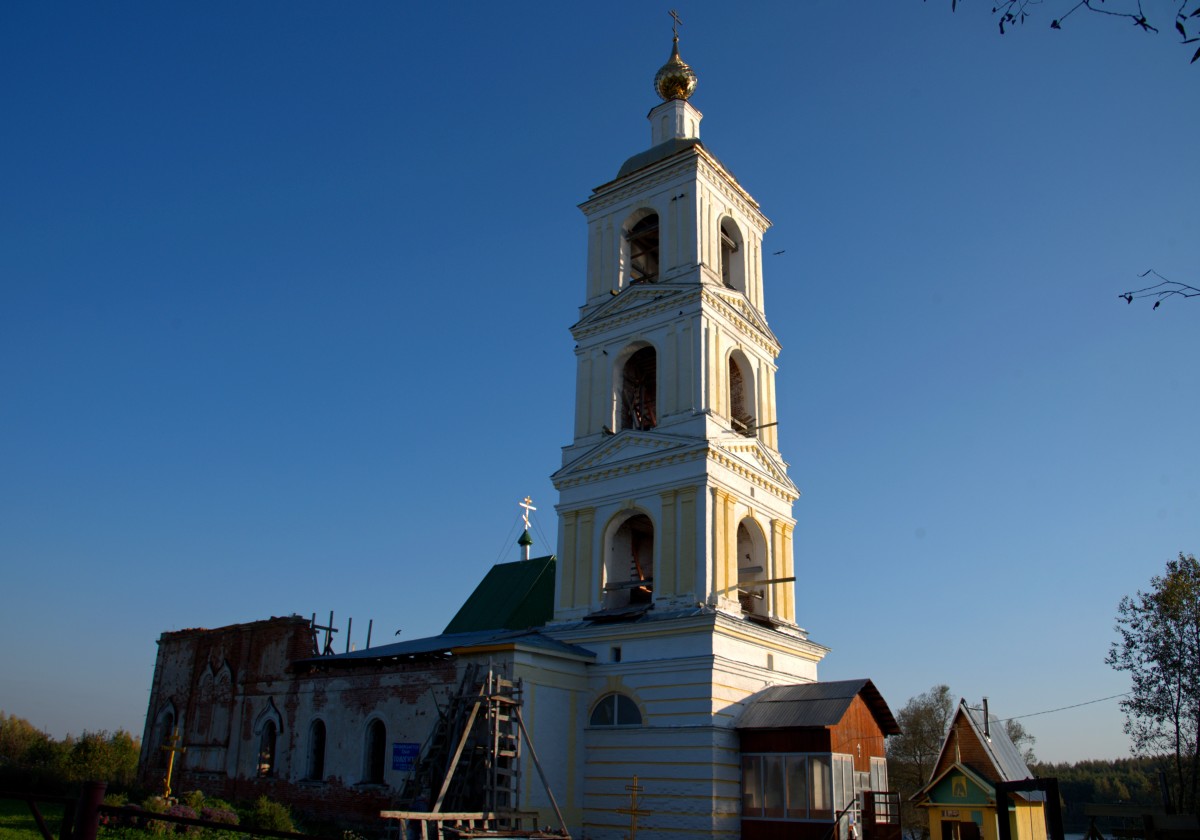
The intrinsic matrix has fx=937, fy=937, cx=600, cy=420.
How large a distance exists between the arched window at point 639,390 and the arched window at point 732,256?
3.40 metres

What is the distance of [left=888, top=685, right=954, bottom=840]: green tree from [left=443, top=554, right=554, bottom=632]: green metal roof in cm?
2141

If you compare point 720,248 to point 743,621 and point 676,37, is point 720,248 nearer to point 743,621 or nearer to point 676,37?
point 676,37

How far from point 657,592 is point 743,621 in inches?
83.8

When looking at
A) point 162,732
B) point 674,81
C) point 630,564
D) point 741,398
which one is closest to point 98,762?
point 162,732

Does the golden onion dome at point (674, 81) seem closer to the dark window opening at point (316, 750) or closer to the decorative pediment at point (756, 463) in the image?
the decorative pediment at point (756, 463)

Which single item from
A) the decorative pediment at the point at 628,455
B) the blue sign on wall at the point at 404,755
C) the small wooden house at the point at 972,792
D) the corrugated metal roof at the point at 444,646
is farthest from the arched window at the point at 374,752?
the small wooden house at the point at 972,792

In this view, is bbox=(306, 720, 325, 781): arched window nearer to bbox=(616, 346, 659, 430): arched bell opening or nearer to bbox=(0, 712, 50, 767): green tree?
bbox=(616, 346, 659, 430): arched bell opening

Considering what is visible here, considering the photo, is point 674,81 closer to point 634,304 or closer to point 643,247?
point 643,247

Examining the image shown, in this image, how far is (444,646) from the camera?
78.1 feet

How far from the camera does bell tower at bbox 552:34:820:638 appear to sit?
74.6 ft

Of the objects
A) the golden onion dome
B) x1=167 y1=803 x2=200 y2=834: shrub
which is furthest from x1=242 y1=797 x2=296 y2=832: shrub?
the golden onion dome

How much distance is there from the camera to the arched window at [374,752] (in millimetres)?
23391

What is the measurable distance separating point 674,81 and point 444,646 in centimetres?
1841

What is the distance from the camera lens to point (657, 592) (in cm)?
2245
